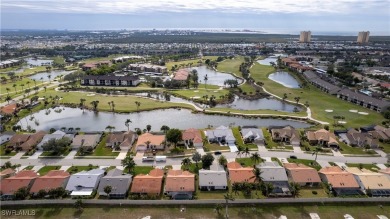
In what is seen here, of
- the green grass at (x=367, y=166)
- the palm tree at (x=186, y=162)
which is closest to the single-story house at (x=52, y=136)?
the palm tree at (x=186, y=162)

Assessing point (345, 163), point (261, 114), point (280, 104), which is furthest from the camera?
point (280, 104)

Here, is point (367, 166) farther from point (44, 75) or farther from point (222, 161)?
point (44, 75)

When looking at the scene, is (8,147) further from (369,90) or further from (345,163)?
(369,90)

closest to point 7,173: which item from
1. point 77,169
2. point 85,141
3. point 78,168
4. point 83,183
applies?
point 77,169

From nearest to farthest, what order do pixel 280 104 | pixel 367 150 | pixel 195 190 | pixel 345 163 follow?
pixel 195 190 < pixel 345 163 < pixel 367 150 < pixel 280 104

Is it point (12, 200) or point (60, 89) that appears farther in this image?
point (60, 89)

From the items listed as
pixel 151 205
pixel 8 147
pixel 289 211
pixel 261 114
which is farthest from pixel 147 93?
pixel 289 211

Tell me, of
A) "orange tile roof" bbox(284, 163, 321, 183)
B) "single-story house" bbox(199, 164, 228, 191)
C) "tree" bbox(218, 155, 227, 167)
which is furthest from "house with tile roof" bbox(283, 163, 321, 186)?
"single-story house" bbox(199, 164, 228, 191)

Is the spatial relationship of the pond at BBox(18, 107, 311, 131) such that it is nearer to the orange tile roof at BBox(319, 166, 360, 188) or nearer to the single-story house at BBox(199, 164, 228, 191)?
the orange tile roof at BBox(319, 166, 360, 188)
